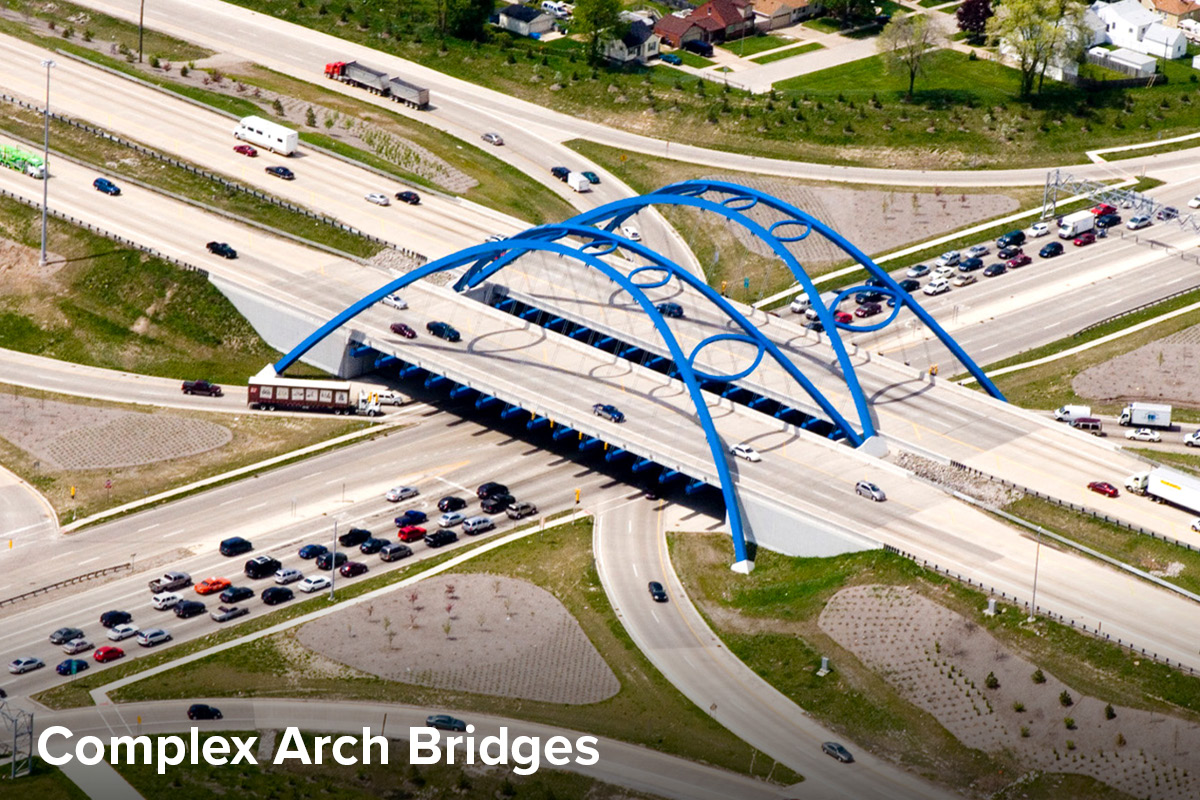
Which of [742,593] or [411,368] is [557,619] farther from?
[411,368]

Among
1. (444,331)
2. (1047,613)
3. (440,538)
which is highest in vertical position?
(444,331)

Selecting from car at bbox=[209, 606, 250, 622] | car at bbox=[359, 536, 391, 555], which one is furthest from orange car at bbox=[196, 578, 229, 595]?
car at bbox=[359, 536, 391, 555]

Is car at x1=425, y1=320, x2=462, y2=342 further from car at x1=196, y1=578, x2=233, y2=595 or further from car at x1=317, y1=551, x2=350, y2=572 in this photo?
car at x1=196, y1=578, x2=233, y2=595

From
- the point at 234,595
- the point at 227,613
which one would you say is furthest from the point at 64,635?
the point at 234,595

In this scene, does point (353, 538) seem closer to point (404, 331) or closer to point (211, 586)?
point (211, 586)

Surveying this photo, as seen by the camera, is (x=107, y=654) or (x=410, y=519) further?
(x=410, y=519)

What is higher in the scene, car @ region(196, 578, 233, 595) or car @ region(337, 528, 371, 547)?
car @ region(337, 528, 371, 547)
